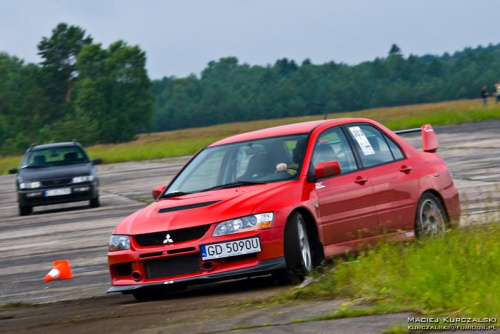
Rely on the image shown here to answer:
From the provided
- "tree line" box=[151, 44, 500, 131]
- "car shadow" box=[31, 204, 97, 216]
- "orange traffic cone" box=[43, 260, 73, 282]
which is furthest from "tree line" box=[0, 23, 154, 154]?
"orange traffic cone" box=[43, 260, 73, 282]

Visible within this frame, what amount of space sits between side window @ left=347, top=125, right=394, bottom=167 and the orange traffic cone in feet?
11.6

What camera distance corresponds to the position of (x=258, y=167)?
35.4 feet

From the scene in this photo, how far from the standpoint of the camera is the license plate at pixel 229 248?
9.67 m

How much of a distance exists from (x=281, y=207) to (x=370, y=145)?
2004mm

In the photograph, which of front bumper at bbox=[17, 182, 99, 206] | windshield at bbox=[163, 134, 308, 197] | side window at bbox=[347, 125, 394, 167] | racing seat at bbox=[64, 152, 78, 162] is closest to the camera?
windshield at bbox=[163, 134, 308, 197]

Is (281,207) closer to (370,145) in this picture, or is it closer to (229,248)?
(229,248)

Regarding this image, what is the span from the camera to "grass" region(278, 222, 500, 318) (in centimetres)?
736

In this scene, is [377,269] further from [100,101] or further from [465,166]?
[100,101]

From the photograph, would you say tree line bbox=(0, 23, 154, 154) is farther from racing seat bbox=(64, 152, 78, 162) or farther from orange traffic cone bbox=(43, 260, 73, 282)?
orange traffic cone bbox=(43, 260, 73, 282)

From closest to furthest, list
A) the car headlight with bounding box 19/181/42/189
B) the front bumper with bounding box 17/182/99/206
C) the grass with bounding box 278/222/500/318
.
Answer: the grass with bounding box 278/222/500/318, the front bumper with bounding box 17/182/99/206, the car headlight with bounding box 19/181/42/189

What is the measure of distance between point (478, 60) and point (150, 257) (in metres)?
184

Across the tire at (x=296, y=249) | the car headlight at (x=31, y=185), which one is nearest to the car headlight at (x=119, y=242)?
the tire at (x=296, y=249)

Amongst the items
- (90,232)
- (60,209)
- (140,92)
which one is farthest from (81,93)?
(90,232)

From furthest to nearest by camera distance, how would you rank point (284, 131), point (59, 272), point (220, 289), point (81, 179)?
point (81, 179)
point (59, 272)
point (284, 131)
point (220, 289)
